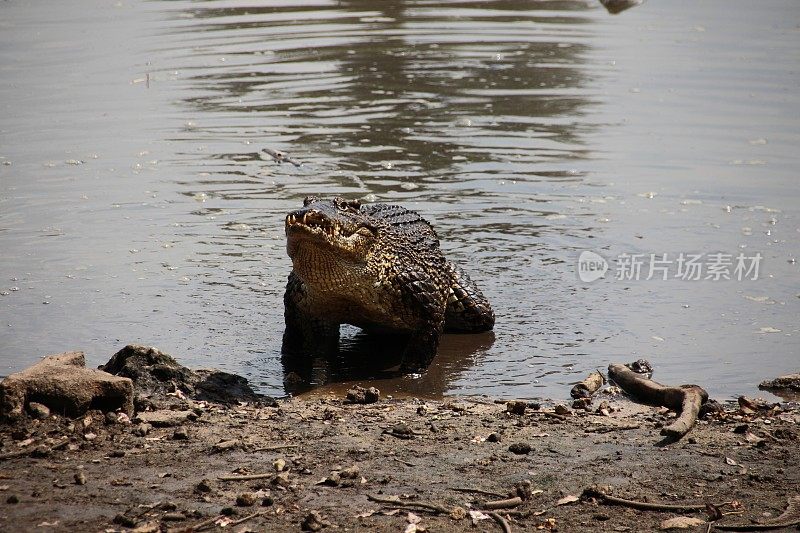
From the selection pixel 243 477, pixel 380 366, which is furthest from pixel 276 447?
pixel 380 366

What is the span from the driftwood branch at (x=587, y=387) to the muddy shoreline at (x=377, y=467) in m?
0.41

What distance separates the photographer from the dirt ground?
536cm

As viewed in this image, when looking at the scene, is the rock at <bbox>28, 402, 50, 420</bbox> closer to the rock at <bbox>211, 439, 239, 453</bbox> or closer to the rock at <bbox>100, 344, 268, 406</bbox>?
the rock at <bbox>100, 344, 268, 406</bbox>

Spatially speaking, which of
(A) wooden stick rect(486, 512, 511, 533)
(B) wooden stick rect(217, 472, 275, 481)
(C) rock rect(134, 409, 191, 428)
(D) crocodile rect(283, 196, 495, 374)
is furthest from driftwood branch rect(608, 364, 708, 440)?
(C) rock rect(134, 409, 191, 428)

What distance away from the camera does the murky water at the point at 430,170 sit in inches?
352

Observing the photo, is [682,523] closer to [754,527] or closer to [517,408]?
[754,527]

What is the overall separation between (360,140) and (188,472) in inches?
383

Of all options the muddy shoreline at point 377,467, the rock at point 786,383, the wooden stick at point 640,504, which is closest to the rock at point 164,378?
the muddy shoreline at point 377,467

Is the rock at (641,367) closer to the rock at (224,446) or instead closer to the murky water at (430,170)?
the murky water at (430,170)

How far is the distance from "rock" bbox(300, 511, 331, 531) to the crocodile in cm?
277

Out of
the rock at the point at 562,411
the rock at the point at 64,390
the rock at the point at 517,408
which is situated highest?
the rock at the point at 64,390

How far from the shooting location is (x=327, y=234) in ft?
25.7

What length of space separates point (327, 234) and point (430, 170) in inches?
244

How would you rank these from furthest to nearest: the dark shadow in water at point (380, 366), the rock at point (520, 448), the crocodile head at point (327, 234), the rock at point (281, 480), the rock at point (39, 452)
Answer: the dark shadow in water at point (380, 366)
the crocodile head at point (327, 234)
the rock at point (520, 448)
the rock at point (39, 452)
the rock at point (281, 480)
